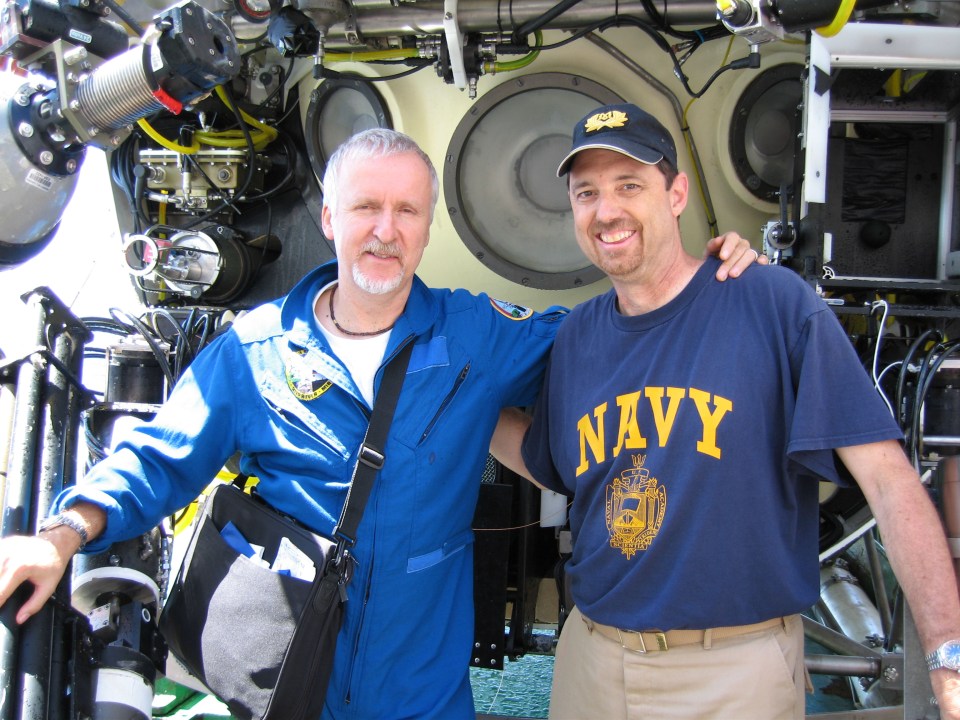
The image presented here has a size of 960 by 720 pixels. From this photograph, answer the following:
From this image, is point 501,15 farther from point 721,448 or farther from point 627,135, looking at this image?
point 721,448

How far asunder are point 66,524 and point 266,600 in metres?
0.44

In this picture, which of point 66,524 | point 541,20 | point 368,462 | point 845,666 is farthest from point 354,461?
point 845,666

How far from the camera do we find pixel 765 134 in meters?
2.93

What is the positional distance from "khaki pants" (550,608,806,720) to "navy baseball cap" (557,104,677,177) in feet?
3.58

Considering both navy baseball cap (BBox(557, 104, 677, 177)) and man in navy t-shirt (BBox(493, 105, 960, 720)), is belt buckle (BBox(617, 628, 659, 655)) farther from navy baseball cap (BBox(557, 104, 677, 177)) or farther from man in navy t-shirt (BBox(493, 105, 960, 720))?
navy baseball cap (BBox(557, 104, 677, 177))

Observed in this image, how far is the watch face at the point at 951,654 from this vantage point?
4.49 ft

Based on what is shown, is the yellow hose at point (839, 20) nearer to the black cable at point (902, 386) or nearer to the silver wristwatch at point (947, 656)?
the black cable at point (902, 386)

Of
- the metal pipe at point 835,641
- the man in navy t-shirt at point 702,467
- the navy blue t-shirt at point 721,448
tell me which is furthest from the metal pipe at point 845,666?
the navy blue t-shirt at point 721,448

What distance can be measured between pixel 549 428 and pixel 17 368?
140 centimetres

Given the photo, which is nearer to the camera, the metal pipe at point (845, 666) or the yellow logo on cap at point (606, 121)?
the yellow logo on cap at point (606, 121)

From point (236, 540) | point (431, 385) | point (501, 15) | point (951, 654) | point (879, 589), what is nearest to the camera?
point (951, 654)

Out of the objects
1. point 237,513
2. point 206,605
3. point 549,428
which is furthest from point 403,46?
point 206,605

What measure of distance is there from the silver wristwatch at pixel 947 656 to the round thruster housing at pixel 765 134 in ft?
6.27

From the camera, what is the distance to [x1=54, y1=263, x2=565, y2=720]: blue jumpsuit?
1.75 meters
